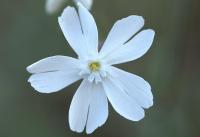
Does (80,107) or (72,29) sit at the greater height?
(72,29)

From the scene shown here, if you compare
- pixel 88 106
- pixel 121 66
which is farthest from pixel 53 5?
pixel 121 66

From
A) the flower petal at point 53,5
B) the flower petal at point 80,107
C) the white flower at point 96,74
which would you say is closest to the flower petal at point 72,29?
the white flower at point 96,74

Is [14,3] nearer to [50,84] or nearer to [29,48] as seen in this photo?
[29,48]

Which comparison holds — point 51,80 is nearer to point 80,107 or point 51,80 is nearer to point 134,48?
point 80,107

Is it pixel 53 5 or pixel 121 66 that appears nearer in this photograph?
pixel 53 5

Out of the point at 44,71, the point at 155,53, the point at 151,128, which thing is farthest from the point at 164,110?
the point at 44,71

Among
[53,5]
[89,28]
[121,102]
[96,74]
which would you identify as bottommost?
[121,102]

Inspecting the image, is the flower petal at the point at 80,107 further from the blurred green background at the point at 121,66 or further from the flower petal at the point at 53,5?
the blurred green background at the point at 121,66

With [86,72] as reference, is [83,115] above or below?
below
